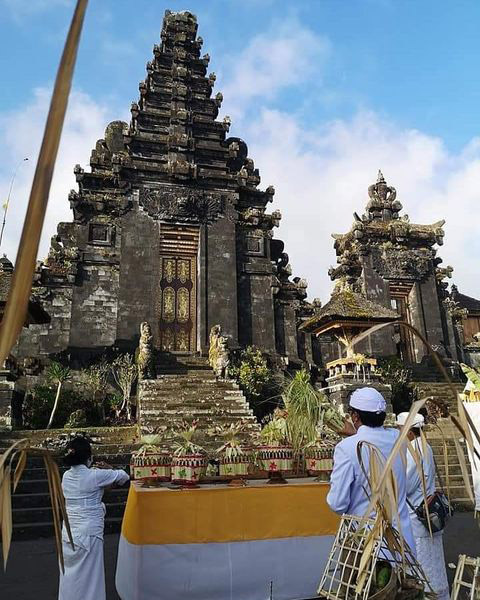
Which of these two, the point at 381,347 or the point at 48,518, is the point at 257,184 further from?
the point at 48,518

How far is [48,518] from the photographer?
7.09m

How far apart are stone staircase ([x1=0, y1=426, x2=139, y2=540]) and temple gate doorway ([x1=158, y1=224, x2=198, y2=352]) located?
614 cm

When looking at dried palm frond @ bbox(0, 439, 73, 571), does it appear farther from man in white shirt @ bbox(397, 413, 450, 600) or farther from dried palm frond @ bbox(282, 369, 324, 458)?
dried palm frond @ bbox(282, 369, 324, 458)

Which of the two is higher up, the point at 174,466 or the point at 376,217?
the point at 376,217

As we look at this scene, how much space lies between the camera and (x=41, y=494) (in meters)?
7.53

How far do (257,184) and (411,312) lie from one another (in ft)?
26.2

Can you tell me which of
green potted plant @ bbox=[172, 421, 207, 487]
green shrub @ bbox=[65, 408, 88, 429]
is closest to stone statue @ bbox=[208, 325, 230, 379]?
green shrub @ bbox=[65, 408, 88, 429]

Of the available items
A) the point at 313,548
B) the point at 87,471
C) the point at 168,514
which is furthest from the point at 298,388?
the point at 87,471

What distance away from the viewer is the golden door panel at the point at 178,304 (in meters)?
16.1

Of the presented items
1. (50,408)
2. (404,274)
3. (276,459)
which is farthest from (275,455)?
(404,274)

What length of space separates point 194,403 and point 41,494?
4.97 meters

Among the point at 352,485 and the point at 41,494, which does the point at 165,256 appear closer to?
the point at 41,494

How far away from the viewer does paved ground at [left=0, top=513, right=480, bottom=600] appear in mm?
4516

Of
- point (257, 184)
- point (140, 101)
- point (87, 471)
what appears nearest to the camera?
point (87, 471)
